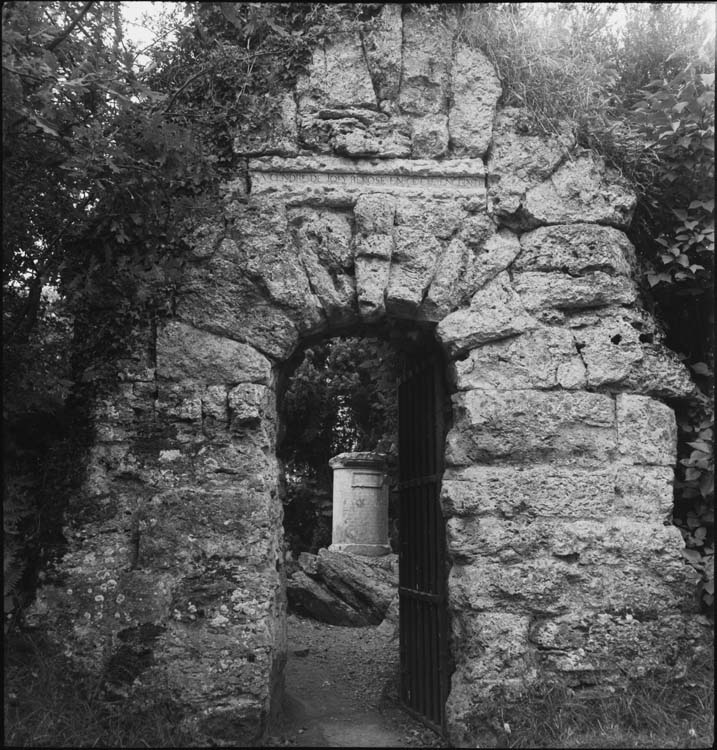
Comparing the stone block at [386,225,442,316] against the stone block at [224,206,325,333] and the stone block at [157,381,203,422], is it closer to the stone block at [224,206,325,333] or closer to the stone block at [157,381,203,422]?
the stone block at [224,206,325,333]

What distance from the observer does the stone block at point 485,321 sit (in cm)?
408

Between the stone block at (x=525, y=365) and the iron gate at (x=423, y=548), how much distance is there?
19.4 inches

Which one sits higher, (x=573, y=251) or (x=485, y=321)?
(x=573, y=251)

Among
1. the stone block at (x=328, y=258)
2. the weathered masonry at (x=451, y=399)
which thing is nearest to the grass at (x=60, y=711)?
the weathered masonry at (x=451, y=399)

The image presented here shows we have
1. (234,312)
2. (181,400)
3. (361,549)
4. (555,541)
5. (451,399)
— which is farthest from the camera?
(361,549)

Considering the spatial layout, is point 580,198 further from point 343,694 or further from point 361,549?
point 361,549

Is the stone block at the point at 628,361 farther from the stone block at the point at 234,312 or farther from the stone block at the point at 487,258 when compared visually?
the stone block at the point at 234,312

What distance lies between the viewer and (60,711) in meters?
3.49

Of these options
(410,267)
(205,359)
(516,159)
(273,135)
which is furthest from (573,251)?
(205,359)

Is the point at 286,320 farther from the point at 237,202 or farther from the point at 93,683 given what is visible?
the point at 93,683

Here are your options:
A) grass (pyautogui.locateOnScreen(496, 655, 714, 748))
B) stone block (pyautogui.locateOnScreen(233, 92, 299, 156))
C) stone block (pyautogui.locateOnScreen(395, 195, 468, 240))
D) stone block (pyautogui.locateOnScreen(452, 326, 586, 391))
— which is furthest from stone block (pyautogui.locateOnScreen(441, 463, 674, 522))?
stone block (pyautogui.locateOnScreen(233, 92, 299, 156))

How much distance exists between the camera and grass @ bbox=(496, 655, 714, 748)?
3.53 meters

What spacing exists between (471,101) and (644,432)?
2.11 meters

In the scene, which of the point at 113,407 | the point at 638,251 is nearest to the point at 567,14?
the point at 638,251
